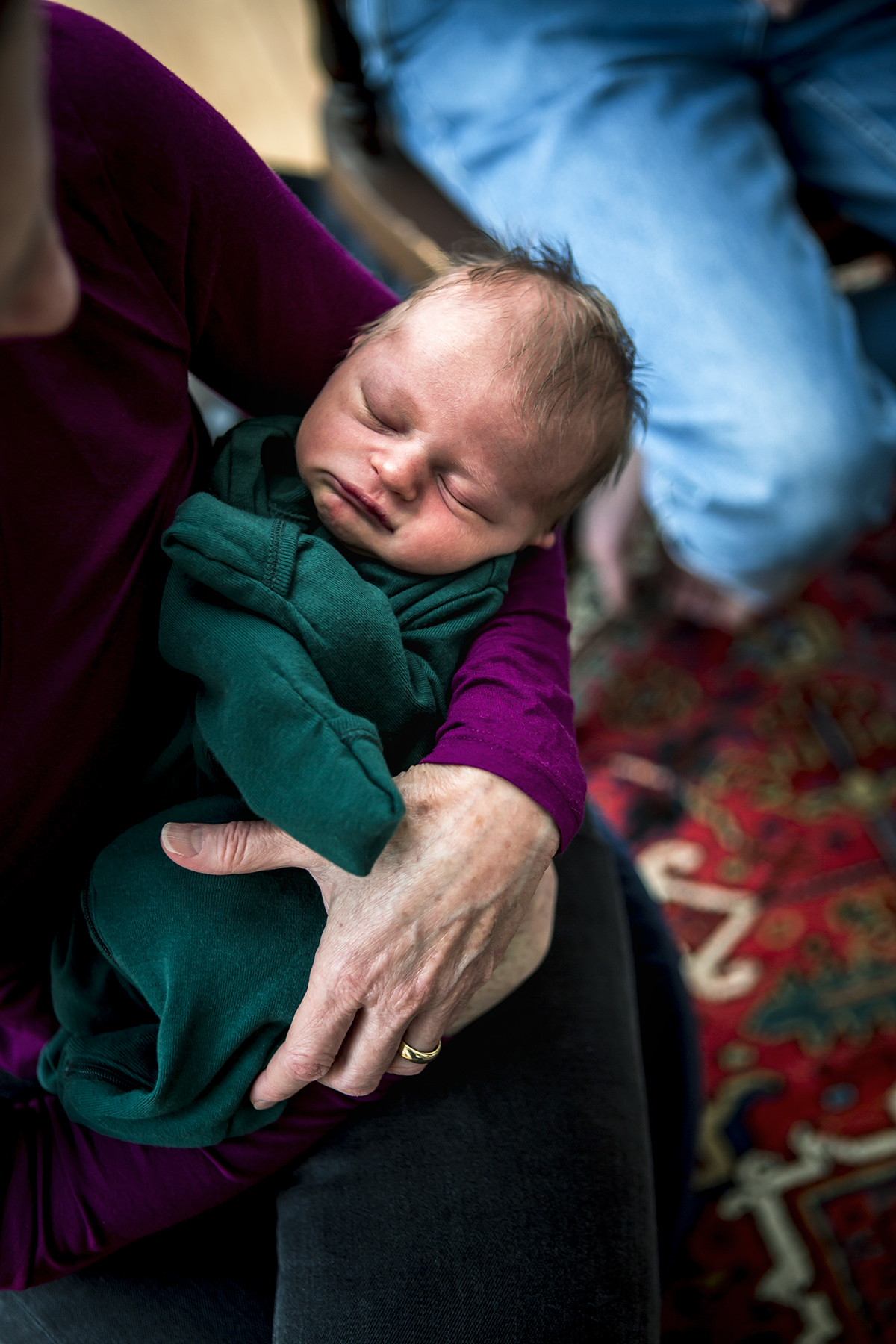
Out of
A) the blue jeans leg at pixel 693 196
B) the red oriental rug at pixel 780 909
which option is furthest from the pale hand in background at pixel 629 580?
the blue jeans leg at pixel 693 196

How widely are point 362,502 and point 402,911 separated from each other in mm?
277

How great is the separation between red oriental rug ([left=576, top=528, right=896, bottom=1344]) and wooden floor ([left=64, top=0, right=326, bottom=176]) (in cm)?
109

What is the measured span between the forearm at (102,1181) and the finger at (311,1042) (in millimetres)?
65

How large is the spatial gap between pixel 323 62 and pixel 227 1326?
1452 mm

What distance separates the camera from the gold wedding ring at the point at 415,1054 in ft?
1.99

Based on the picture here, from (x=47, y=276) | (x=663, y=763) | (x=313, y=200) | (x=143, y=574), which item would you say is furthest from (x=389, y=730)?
(x=313, y=200)

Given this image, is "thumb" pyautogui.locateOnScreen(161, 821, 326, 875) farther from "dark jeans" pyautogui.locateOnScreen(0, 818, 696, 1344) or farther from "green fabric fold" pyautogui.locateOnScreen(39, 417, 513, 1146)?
"dark jeans" pyautogui.locateOnScreen(0, 818, 696, 1344)

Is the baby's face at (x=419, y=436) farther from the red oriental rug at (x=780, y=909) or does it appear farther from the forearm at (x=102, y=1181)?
the red oriental rug at (x=780, y=909)

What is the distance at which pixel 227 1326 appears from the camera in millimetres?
639

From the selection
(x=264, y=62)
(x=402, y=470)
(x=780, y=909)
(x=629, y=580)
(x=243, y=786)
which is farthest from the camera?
(x=264, y=62)

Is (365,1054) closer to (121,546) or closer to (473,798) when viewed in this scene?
(473,798)

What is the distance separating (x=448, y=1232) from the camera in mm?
629

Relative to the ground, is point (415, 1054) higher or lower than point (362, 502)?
lower

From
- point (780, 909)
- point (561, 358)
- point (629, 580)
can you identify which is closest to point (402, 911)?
point (561, 358)
